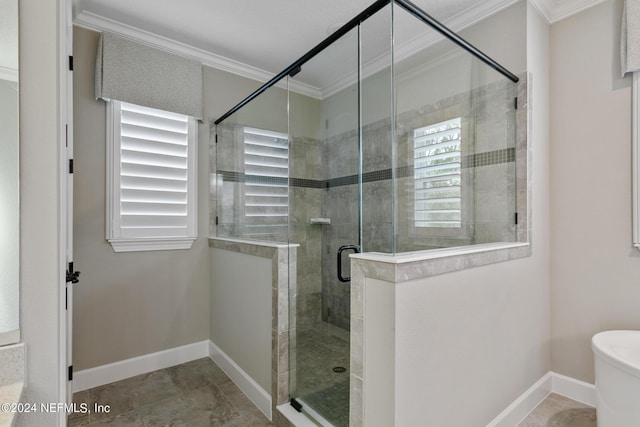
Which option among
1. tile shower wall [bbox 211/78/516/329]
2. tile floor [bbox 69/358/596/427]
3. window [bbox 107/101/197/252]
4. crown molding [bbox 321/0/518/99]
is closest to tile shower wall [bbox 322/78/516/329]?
tile shower wall [bbox 211/78/516/329]

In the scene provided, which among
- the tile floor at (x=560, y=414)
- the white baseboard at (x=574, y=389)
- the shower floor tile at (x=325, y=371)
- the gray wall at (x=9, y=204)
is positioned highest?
the gray wall at (x=9, y=204)

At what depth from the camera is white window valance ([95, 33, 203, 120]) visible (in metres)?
2.30

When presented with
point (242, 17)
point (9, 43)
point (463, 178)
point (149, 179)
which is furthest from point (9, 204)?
point (463, 178)

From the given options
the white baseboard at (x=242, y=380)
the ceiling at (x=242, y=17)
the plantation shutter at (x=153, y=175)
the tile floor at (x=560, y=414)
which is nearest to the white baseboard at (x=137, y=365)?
the white baseboard at (x=242, y=380)

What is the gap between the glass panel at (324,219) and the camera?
1.81 meters

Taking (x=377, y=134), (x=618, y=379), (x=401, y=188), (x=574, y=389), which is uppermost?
(x=377, y=134)

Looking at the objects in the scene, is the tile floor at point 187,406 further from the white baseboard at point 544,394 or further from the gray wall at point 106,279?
the gray wall at point 106,279

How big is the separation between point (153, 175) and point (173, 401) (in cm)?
168

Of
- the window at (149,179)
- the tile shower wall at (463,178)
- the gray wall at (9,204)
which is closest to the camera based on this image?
the gray wall at (9,204)

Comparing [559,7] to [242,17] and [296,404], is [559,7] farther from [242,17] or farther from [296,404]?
[296,404]

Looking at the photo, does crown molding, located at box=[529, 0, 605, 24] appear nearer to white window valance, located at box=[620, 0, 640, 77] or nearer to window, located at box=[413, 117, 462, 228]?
white window valance, located at box=[620, 0, 640, 77]

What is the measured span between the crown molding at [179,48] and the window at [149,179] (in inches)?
20.8

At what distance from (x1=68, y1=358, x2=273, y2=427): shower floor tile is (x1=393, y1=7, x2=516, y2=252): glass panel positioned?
1.69m

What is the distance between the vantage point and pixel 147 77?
8.11ft
